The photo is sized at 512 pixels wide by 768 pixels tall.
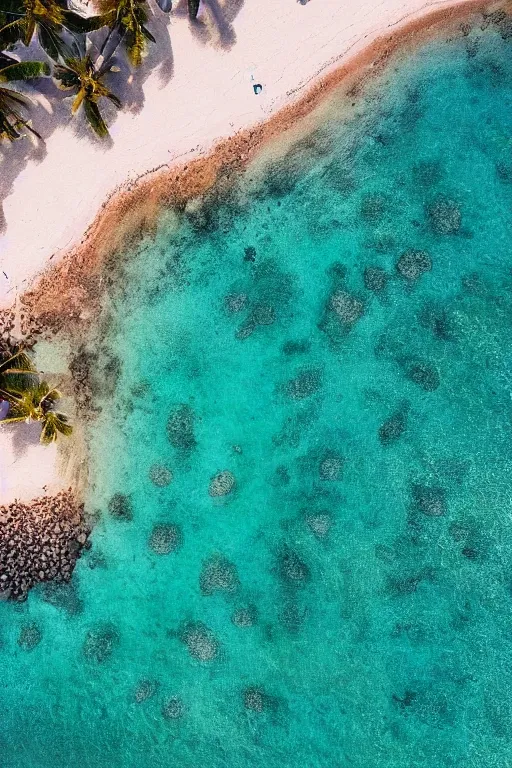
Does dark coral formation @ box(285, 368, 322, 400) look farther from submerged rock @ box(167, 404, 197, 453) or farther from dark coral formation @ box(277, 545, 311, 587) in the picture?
dark coral formation @ box(277, 545, 311, 587)

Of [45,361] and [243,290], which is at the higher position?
[45,361]

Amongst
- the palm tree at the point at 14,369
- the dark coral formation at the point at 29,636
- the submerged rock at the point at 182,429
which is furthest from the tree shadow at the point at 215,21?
the dark coral formation at the point at 29,636

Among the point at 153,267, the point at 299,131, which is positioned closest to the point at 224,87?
the point at 299,131

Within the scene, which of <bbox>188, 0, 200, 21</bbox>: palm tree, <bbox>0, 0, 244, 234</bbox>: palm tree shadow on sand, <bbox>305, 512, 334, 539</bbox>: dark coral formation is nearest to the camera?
<bbox>188, 0, 200, 21</bbox>: palm tree

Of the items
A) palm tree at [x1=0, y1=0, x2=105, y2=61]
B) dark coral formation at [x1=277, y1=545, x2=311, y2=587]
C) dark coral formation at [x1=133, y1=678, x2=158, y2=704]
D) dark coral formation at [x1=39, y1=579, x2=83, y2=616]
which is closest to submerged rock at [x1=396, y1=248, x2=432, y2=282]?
dark coral formation at [x1=277, y1=545, x2=311, y2=587]

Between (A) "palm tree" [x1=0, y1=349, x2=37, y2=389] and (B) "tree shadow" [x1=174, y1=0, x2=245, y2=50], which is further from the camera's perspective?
(B) "tree shadow" [x1=174, y1=0, x2=245, y2=50]

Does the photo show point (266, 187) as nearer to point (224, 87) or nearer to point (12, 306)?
point (224, 87)
